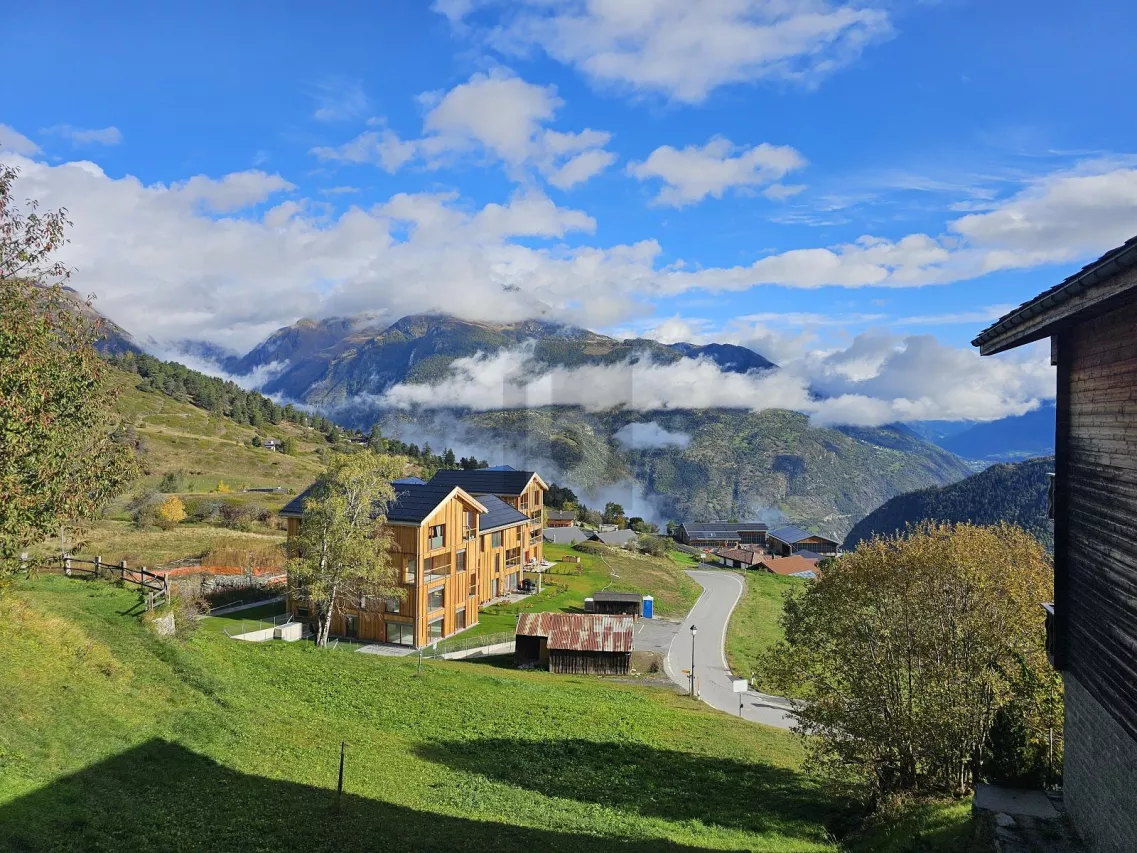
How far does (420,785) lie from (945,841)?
42.7ft

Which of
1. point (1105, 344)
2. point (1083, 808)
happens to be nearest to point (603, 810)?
point (1083, 808)

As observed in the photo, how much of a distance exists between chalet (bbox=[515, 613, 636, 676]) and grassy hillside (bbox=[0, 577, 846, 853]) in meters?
12.3

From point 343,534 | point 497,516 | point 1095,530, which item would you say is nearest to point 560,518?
point 497,516

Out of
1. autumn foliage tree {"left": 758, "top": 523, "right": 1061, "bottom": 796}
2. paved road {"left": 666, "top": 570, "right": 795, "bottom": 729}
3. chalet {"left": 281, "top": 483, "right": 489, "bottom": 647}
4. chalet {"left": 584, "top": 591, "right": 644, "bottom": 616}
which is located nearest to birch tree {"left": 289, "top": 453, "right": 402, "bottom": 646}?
chalet {"left": 281, "top": 483, "right": 489, "bottom": 647}

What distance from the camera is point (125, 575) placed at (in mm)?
31125

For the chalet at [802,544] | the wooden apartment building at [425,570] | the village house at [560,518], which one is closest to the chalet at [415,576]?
the wooden apartment building at [425,570]

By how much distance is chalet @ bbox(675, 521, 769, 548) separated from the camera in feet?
538

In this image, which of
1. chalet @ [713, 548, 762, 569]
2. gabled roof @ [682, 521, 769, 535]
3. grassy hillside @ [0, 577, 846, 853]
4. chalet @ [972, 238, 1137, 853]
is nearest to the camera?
chalet @ [972, 238, 1137, 853]

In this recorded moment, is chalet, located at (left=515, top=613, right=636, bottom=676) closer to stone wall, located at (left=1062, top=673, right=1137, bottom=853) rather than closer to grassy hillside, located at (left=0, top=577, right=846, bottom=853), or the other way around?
grassy hillside, located at (left=0, top=577, right=846, bottom=853)

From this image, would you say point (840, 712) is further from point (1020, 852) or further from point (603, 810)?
point (603, 810)

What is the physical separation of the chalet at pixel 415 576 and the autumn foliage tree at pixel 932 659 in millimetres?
31632

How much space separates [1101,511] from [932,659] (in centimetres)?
917

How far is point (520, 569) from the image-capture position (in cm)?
6919

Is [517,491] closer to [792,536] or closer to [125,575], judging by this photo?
[125,575]
